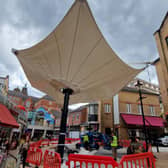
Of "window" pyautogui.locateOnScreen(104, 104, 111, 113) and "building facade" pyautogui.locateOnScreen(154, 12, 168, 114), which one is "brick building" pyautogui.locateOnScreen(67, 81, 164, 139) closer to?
"window" pyautogui.locateOnScreen(104, 104, 111, 113)

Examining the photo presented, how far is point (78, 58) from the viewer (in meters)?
Answer: 3.98

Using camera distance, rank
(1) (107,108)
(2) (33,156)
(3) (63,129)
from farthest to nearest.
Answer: (1) (107,108)
(2) (33,156)
(3) (63,129)

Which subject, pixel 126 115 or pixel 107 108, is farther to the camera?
pixel 107 108

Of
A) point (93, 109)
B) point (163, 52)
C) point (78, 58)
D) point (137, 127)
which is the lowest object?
point (137, 127)

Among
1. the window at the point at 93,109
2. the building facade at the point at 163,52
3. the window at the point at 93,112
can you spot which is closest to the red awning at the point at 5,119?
the building facade at the point at 163,52

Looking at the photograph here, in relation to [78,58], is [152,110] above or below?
above

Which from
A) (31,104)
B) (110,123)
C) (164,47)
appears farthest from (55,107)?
(164,47)

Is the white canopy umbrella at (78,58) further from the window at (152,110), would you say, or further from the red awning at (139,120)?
the window at (152,110)

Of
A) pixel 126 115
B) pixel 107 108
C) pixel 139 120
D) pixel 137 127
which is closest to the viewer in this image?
pixel 139 120

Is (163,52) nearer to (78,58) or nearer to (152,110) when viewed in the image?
(78,58)

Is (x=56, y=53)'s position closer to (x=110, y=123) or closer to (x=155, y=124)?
(x=110, y=123)

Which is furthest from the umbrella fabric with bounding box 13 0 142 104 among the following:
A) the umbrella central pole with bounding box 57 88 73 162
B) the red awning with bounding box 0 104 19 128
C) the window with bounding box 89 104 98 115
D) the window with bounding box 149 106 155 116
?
the window with bounding box 149 106 155 116

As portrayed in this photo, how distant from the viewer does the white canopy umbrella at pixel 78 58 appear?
3.17m

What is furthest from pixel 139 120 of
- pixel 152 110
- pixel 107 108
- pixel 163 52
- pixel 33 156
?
pixel 33 156
